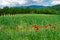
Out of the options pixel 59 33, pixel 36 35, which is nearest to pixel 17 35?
pixel 36 35

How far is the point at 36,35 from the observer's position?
745cm

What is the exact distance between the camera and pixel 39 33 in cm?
773

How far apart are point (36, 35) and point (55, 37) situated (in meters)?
0.72

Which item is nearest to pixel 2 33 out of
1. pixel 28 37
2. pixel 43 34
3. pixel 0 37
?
pixel 0 37

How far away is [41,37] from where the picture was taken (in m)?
7.36

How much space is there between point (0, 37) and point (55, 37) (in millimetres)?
1975

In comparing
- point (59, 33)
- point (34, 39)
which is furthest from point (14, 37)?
point (59, 33)

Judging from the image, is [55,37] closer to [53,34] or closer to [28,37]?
[53,34]

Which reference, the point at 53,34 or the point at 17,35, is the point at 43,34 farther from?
the point at 17,35

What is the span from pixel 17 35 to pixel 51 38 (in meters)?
1.21

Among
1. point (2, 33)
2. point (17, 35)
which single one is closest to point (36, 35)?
point (17, 35)

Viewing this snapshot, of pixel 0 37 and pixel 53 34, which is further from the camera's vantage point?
pixel 53 34

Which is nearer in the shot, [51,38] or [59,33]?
[51,38]

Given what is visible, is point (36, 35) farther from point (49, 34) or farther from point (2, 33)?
point (2, 33)
